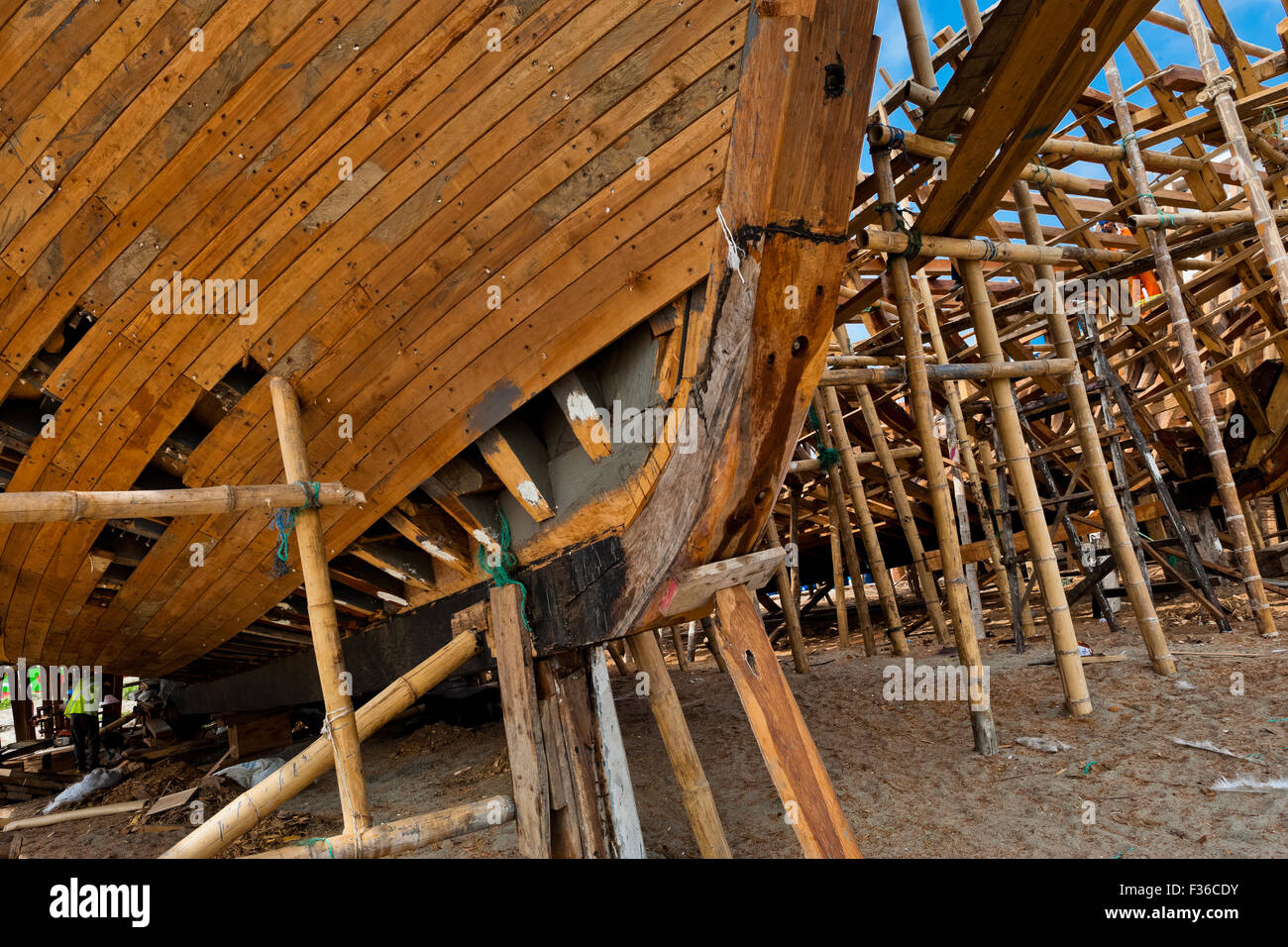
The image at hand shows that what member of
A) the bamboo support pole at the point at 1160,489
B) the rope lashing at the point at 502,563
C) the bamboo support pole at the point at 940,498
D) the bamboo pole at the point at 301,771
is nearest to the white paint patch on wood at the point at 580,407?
the rope lashing at the point at 502,563

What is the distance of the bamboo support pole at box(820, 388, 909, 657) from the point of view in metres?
6.39

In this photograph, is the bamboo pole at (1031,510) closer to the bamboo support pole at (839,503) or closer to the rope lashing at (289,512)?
the bamboo support pole at (839,503)

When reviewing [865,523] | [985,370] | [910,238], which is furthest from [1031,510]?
[865,523]

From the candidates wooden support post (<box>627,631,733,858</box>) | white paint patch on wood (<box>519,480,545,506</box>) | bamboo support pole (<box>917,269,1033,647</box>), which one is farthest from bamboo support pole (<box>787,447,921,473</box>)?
white paint patch on wood (<box>519,480,545,506</box>)

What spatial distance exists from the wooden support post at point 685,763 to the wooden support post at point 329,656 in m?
1.23

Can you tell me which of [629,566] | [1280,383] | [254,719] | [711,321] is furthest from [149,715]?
[1280,383]

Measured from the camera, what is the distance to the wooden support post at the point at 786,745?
243cm

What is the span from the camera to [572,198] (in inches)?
95.3

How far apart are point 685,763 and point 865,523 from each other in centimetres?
354

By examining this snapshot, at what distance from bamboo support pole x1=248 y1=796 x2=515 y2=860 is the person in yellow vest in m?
6.88

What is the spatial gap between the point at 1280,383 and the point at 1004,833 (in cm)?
692

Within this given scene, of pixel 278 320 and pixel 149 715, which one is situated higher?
pixel 278 320
